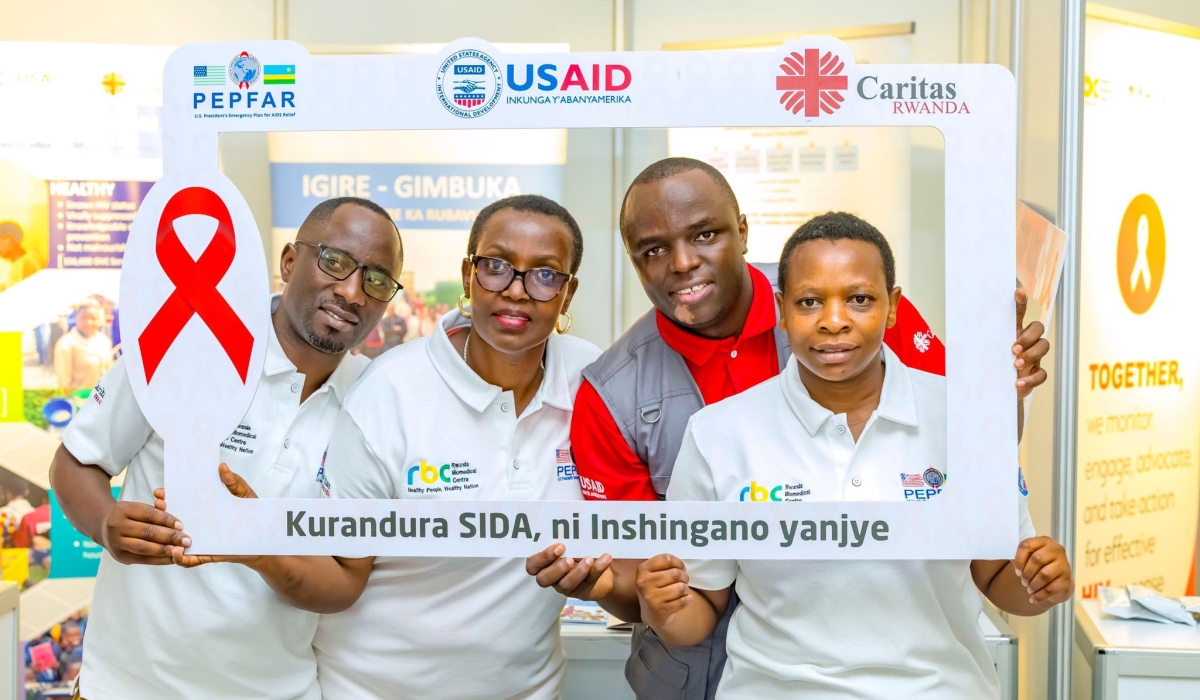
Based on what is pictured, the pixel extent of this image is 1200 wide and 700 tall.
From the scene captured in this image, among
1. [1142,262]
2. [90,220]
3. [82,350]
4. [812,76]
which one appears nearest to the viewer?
[812,76]

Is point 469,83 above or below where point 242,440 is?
above

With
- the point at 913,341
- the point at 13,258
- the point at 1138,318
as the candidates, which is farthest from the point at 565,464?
the point at 13,258

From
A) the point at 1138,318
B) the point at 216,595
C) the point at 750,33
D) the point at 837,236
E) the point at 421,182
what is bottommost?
the point at 216,595

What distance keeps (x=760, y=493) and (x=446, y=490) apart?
62 centimetres

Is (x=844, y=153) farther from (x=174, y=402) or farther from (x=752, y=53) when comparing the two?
(x=174, y=402)

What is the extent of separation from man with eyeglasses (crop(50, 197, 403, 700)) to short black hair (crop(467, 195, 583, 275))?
16 centimetres

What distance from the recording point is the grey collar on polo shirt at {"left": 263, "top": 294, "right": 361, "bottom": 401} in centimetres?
190

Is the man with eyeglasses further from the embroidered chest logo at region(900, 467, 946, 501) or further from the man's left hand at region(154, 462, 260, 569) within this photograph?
the embroidered chest logo at region(900, 467, 946, 501)

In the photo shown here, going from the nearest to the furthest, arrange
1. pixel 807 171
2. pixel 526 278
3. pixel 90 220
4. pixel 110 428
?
1. pixel 526 278
2. pixel 110 428
3. pixel 807 171
4. pixel 90 220

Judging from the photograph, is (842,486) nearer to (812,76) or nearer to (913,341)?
(913,341)

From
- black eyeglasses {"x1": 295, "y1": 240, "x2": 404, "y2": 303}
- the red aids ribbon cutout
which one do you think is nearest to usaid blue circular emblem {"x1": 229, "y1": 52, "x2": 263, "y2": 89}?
the red aids ribbon cutout

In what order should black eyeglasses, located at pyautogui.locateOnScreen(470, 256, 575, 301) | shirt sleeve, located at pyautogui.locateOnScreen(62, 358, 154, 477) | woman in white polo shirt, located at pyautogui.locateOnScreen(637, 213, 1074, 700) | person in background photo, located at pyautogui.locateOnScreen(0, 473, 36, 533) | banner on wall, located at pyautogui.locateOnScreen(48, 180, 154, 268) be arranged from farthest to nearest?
1. person in background photo, located at pyautogui.locateOnScreen(0, 473, 36, 533)
2. banner on wall, located at pyautogui.locateOnScreen(48, 180, 154, 268)
3. shirt sleeve, located at pyautogui.locateOnScreen(62, 358, 154, 477)
4. black eyeglasses, located at pyautogui.locateOnScreen(470, 256, 575, 301)
5. woman in white polo shirt, located at pyautogui.locateOnScreen(637, 213, 1074, 700)

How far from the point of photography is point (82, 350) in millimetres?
3484

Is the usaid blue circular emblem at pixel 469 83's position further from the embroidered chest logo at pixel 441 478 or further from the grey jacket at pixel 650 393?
the embroidered chest logo at pixel 441 478
